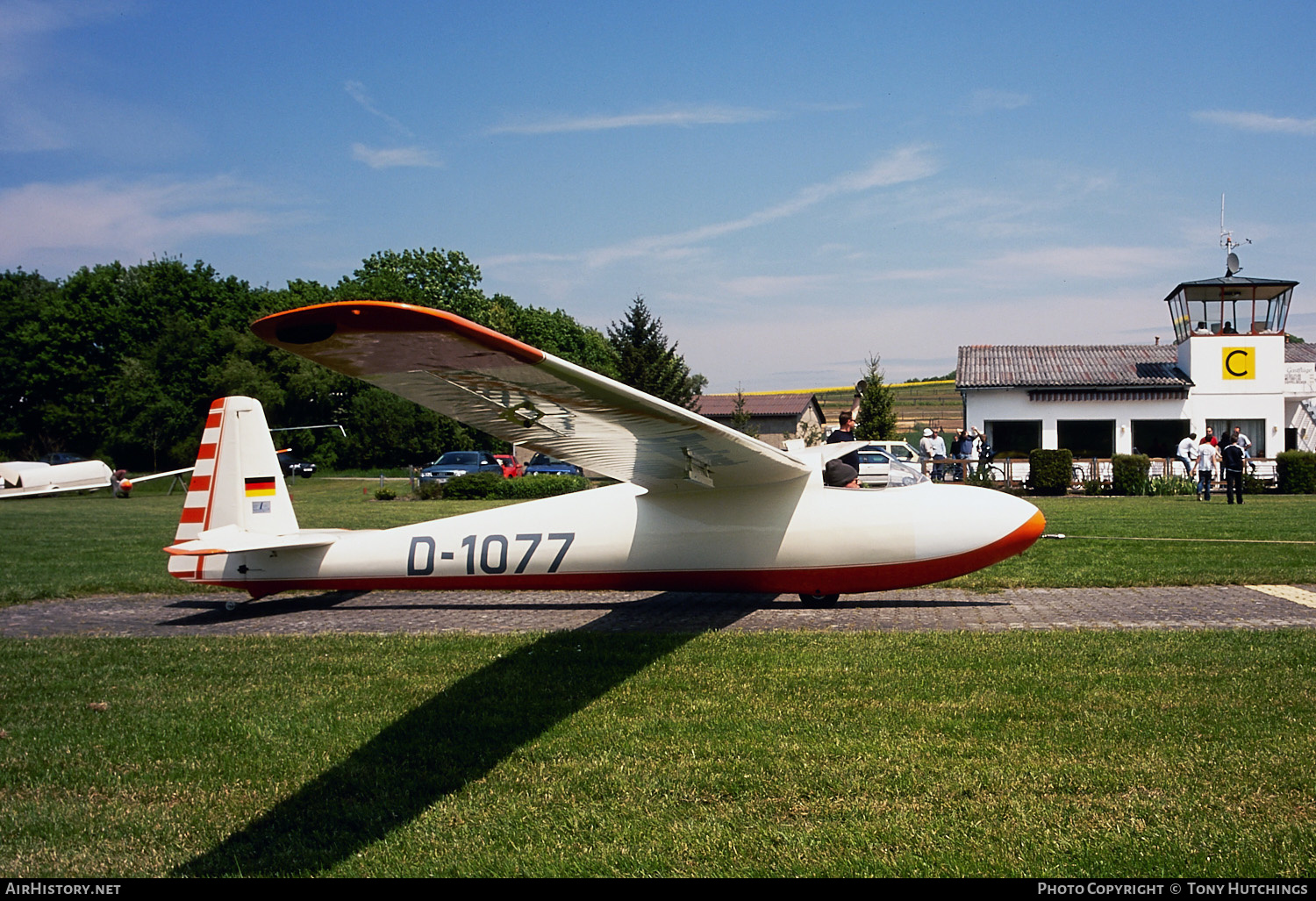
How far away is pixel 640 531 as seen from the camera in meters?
9.34

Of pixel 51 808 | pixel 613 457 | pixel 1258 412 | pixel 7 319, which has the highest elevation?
pixel 7 319

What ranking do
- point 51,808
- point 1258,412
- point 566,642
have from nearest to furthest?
point 51,808 → point 566,642 → point 1258,412

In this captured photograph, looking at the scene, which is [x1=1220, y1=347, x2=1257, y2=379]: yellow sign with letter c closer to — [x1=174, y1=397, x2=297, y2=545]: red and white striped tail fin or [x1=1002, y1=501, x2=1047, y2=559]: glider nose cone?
[x1=1002, y1=501, x2=1047, y2=559]: glider nose cone

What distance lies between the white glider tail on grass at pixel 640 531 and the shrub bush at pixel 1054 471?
2116 centimetres

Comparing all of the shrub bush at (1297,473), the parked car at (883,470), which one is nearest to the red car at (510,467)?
the shrub bush at (1297,473)

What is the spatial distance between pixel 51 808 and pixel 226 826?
105 centimetres

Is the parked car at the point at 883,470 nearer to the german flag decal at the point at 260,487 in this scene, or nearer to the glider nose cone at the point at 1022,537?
the glider nose cone at the point at 1022,537

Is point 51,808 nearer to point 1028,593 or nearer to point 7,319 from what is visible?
point 1028,593

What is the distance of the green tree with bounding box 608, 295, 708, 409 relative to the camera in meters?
46.2

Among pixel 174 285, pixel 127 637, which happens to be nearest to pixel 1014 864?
pixel 127 637

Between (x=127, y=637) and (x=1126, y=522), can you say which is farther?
(x=1126, y=522)

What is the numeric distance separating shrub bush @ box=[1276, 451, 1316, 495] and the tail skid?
30125 mm

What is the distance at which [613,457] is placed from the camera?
7988 millimetres

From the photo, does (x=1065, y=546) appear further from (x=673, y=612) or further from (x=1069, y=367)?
(x=1069, y=367)
